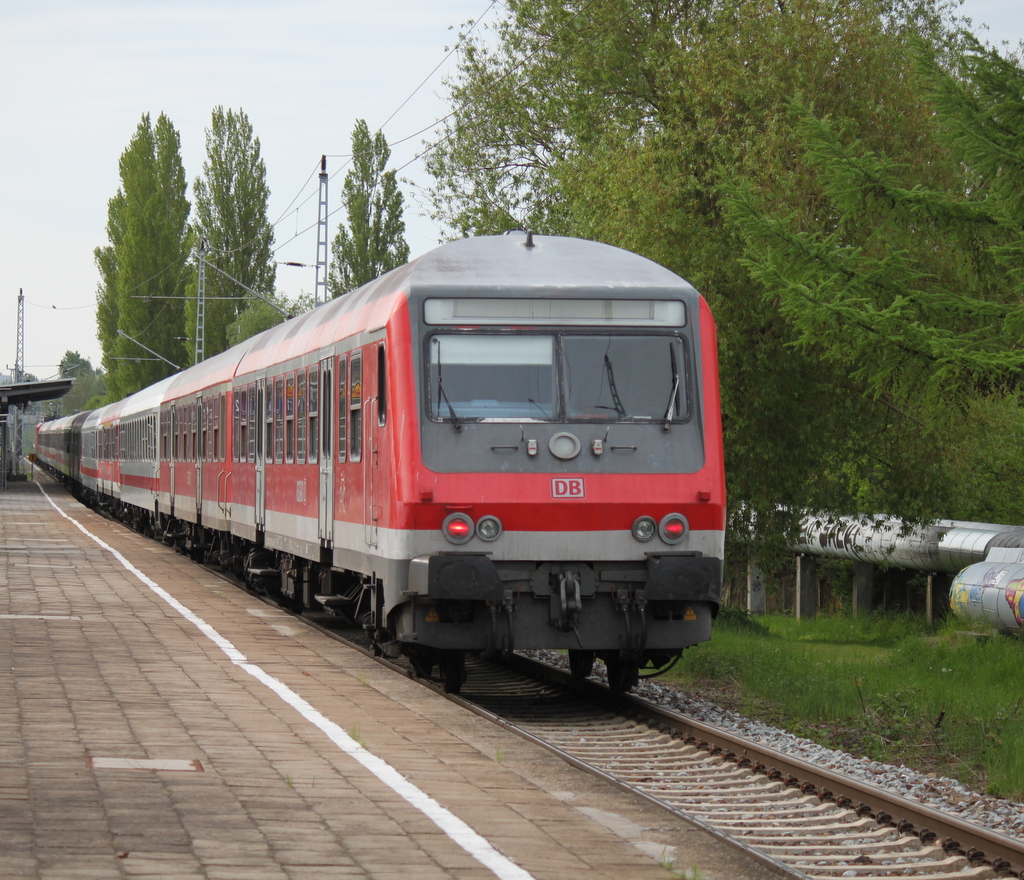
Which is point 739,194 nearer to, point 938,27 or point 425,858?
point 425,858

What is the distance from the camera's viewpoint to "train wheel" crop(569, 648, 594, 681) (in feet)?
38.3

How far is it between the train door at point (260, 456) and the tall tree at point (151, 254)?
193 feet

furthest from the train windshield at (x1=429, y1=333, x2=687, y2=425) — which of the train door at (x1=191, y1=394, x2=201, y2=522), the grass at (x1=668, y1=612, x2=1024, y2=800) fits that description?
the train door at (x1=191, y1=394, x2=201, y2=522)

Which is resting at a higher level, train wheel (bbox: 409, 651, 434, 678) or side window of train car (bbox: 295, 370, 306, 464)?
side window of train car (bbox: 295, 370, 306, 464)

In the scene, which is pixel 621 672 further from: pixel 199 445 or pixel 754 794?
pixel 199 445

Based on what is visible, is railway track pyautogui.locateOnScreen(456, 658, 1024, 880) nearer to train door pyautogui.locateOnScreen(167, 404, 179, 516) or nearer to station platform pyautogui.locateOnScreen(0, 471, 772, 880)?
station platform pyautogui.locateOnScreen(0, 471, 772, 880)

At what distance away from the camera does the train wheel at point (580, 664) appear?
1168cm

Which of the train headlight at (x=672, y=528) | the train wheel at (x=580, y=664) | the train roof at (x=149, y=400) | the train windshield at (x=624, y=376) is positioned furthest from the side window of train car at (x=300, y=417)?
the train roof at (x=149, y=400)

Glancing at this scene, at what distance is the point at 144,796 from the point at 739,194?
9167mm

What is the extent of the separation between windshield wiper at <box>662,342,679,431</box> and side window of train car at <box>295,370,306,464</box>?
5023mm

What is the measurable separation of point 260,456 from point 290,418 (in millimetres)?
2141

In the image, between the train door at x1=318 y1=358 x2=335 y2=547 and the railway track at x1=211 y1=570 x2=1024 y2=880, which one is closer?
the railway track at x1=211 y1=570 x2=1024 y2=880

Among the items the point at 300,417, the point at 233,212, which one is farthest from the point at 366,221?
the point at 300,417

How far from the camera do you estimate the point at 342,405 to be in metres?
12.7
